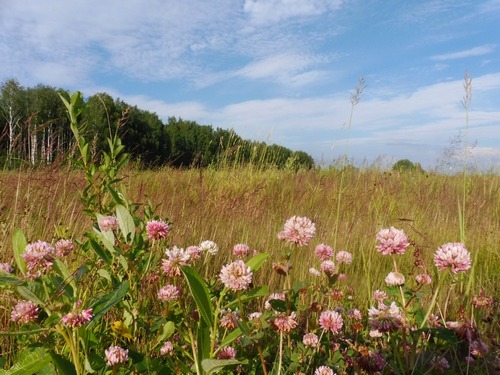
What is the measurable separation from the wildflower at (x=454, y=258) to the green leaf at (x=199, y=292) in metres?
0.61

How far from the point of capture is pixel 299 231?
1.06 m

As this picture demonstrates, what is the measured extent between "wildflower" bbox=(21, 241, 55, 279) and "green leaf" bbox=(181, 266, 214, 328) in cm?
45

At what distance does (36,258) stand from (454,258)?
106 cm

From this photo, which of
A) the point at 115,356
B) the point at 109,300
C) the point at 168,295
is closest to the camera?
the point at 109,300

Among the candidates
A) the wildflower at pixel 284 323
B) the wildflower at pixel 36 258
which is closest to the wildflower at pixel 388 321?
the wildflower at pixel 284 323

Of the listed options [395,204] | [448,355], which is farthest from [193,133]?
[448,355]

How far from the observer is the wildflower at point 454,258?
3.19 ft

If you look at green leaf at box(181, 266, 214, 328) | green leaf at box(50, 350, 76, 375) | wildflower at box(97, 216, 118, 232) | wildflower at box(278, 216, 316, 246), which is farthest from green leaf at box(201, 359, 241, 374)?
wildflower at box(97, 216, 118, 232)

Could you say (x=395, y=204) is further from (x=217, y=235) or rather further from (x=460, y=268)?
(x=460, y=268)

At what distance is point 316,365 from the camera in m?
1.31

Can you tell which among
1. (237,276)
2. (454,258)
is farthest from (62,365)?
(454,258)

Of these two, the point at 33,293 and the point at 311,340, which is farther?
the point at 311,340

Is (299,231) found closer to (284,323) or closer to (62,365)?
(284,323)

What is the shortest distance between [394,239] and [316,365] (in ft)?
1.82
